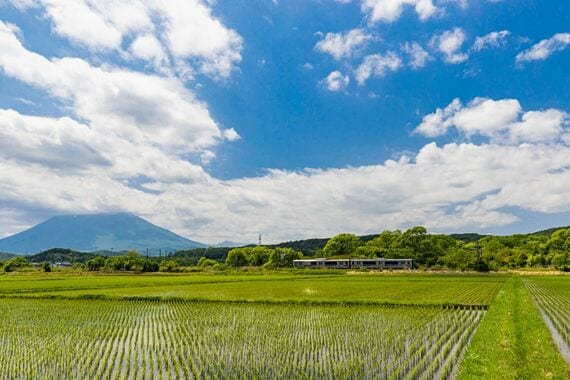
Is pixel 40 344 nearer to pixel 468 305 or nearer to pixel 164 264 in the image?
pixel 468 305

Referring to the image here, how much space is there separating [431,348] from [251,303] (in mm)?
14850

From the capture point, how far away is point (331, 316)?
736 inches

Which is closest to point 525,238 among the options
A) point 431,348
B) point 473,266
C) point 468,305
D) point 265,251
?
point 473,266

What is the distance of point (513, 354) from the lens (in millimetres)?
9758

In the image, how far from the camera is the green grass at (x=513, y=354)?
827 cm

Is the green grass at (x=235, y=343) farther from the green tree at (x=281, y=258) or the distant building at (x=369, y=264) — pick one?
the green tree at (x=281, y=258)

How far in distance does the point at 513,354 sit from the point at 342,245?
117 metres

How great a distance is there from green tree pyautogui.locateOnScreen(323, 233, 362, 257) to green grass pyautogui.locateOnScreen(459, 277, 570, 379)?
110479 millimetres

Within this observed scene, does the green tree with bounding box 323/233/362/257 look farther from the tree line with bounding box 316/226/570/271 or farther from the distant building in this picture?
the distant building

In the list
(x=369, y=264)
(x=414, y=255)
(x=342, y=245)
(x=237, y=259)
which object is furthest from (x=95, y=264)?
(x=414, y=255)

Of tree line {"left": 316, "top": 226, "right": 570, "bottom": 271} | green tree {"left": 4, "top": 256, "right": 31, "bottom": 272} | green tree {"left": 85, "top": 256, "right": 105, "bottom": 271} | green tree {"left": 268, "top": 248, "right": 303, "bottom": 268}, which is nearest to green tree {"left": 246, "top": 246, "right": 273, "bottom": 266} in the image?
green tree {"left": 268, "top": 248, "right": 303, "bottom": 268}

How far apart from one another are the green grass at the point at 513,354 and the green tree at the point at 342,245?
110479mm

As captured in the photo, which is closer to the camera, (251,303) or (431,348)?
(431,348)

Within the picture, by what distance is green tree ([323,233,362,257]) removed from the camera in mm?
124375
